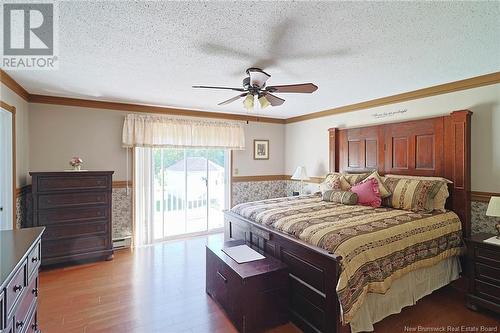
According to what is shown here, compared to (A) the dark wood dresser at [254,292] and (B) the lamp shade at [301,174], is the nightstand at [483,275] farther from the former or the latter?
(B) the lamp shade at [301,174]

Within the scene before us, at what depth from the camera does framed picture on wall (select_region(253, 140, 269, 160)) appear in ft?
18.3

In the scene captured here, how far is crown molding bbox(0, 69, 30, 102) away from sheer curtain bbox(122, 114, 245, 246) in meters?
1.25

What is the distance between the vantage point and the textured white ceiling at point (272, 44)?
167cm

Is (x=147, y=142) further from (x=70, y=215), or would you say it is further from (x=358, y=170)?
(x=358, y=170)

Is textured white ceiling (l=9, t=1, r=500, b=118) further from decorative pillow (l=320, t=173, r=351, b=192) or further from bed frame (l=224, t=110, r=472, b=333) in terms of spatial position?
decorative pillow (l=320, t=173, r=351, b=192)

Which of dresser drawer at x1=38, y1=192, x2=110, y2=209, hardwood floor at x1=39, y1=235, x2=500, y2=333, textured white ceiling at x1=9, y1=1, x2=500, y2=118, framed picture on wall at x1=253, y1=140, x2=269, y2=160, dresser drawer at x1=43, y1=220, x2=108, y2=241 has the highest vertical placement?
textured white ceiling at x1=9, y1=1, x2=500, y2=118

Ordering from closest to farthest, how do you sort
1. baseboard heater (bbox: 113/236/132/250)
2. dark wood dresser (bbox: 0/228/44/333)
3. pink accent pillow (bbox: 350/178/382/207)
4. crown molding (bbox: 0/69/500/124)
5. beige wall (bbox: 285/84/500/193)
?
dark wood dresser (bbox: 0/228/44/333), beige wall (bbox: 285/84/500/193), crown molding (bbox: 0/69/500/124), pink accent pillow (bbox: 350/178/382/207), baseboard heater (bbox: 113/236/132/250)

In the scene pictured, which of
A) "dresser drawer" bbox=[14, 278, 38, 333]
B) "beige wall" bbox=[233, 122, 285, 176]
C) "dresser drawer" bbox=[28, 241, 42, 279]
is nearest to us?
"dresser drawer" bbox=[14, 278, 38, 333]

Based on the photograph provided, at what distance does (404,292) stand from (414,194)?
1168mm

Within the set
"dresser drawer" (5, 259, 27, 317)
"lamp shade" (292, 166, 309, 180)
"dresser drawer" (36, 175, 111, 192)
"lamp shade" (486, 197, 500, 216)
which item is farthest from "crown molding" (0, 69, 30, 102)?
"lamp shade" (486, 197, 500, 216)

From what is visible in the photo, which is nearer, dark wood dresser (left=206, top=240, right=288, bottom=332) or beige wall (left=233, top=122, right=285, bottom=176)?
dark wood dresser (left=206, top=240, right=288, bottom=332)

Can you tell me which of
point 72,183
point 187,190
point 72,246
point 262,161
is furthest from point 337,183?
point 72,246

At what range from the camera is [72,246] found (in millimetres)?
3580

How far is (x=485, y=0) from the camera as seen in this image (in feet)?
5.09
